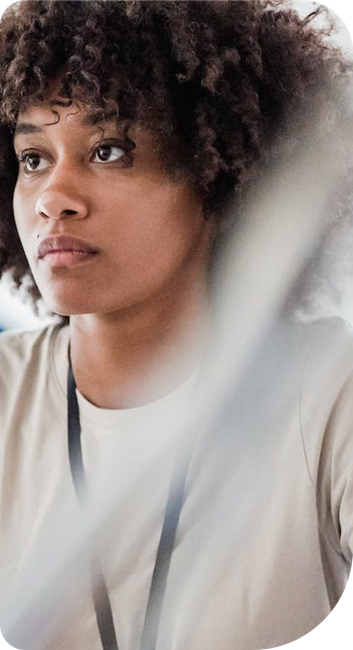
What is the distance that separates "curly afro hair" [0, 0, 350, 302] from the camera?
0.94 m

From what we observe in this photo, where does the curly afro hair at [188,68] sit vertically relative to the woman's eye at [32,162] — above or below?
above

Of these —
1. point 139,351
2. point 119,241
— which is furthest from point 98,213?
point 139,351

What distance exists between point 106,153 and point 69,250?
10cm

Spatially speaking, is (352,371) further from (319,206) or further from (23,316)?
(23,316)

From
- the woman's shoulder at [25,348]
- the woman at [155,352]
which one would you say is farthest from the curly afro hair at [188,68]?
the woman's shoulder at [25,348]

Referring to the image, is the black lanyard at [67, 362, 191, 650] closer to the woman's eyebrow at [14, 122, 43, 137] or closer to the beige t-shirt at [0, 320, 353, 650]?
the beige t-shirt at [0, 320, 353, 650]

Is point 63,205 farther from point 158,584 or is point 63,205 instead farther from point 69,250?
point 158,584

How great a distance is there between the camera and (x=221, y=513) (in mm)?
996

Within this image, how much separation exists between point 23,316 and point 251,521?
0.35 metres

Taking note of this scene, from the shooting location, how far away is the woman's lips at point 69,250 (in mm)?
953

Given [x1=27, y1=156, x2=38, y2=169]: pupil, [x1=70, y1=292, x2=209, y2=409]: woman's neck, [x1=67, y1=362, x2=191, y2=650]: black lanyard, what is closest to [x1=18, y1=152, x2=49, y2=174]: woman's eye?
[x1=27, y1=156, x2=38, y2=169]: pupil

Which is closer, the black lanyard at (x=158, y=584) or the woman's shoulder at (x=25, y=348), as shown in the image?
the black lanyard at (x=158, y=584)

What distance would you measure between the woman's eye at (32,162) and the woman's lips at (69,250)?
0.08 meters

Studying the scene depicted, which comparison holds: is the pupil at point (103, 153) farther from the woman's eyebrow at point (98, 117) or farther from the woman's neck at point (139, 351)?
the woman's neck at point (139, 351)
